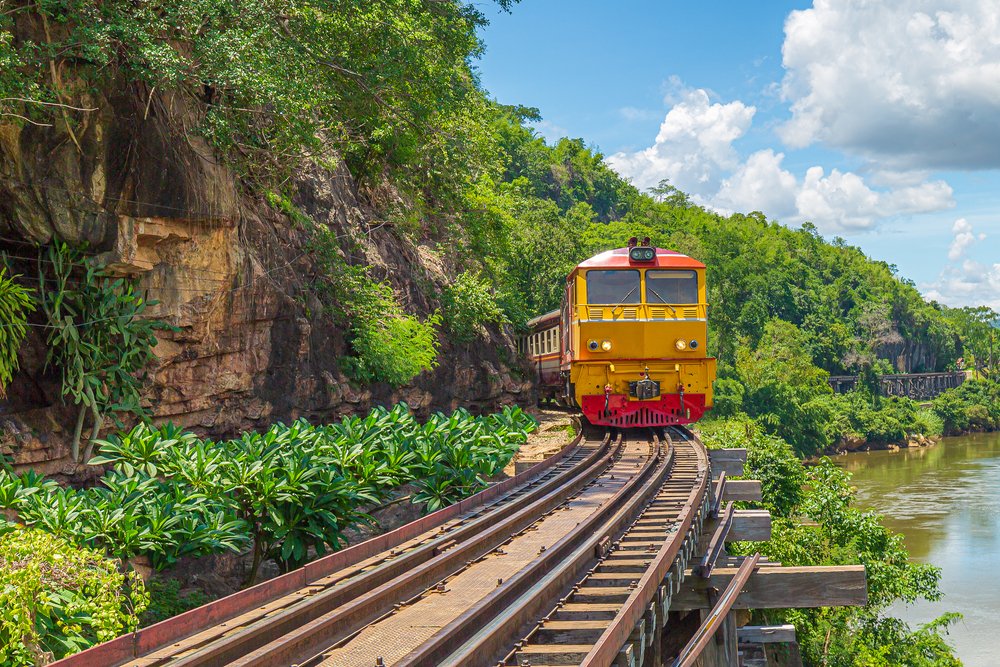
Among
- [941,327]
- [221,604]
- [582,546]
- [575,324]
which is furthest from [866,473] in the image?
[941,327]

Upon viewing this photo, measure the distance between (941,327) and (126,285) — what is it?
102m

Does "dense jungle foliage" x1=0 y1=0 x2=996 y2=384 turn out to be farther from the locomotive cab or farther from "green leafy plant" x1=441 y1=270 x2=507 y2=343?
the locomotive cab

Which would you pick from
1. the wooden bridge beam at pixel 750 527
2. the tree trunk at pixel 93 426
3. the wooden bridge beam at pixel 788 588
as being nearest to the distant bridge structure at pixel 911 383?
the wooden bridge beam at pixel 750 527

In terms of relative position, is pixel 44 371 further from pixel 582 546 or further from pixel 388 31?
pixel 388 31

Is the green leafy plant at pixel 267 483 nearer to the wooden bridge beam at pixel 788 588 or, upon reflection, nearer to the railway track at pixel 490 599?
the railway track at pixel 490 599

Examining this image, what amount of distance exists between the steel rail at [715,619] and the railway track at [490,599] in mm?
314

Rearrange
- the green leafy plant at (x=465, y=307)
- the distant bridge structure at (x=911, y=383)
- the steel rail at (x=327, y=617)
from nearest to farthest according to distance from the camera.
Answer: the steel rail at (x=327, y=617) < the green leafy plant at (x=465, y=307) < the distant bridge structure at (x=911, y=383)

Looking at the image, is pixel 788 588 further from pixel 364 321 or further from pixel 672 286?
pixel 364 321

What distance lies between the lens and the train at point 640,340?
17703 millimetres

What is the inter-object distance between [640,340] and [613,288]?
1184 millimetres

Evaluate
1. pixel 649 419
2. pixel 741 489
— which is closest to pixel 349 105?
pixel 649 419

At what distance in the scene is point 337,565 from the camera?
25.0ft

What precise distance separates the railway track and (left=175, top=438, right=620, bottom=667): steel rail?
12 millimetres

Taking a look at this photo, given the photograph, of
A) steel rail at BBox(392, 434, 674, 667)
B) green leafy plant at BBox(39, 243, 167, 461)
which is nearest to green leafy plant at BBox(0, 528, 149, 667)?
steel rail at BBox(392, 434, 674, 667)
